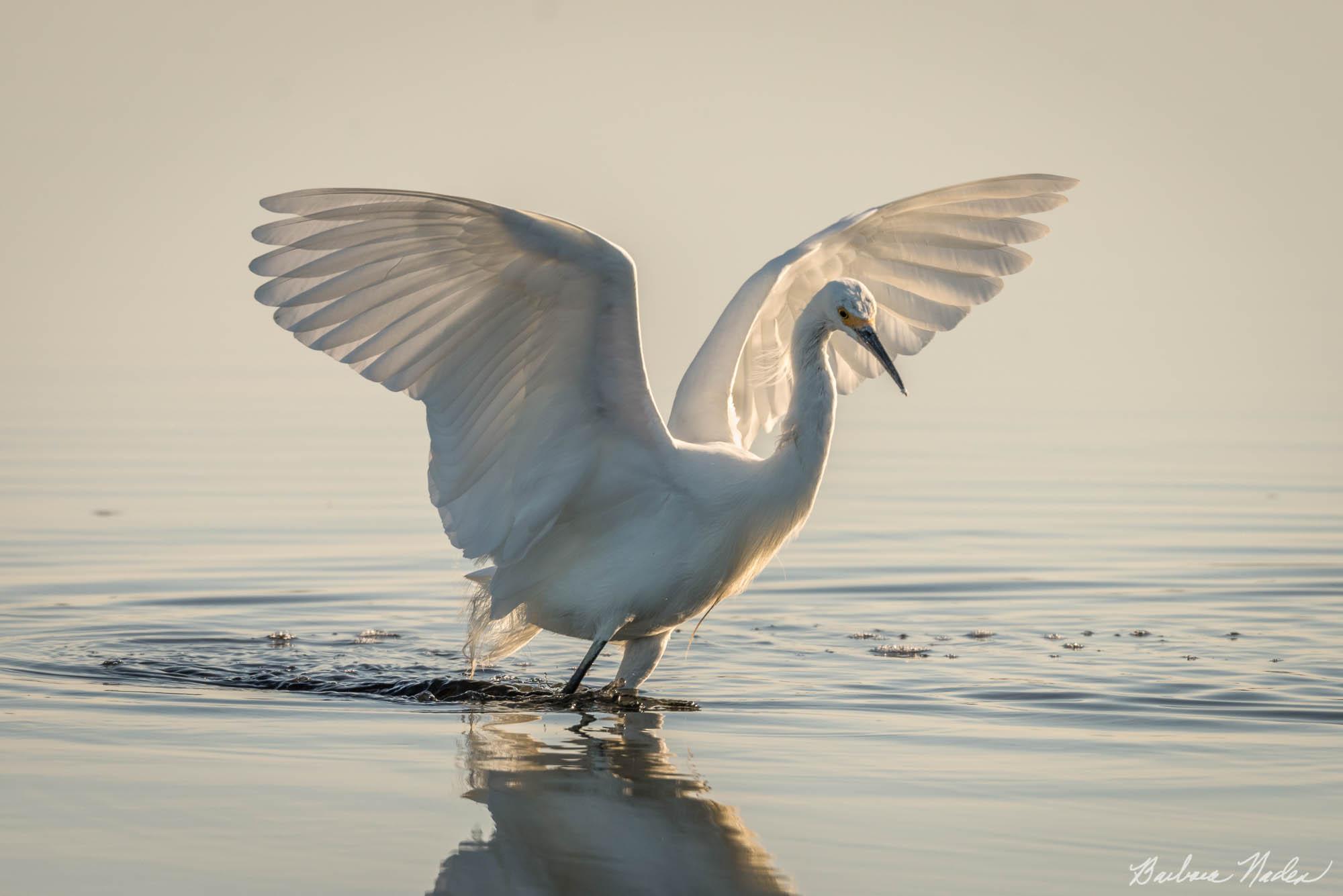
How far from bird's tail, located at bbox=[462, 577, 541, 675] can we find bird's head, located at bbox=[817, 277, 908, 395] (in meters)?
2.16

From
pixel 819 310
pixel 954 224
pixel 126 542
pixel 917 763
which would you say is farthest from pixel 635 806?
pixel 126 542

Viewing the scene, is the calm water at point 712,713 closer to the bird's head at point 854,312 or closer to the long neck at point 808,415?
the long neck at point 808,415

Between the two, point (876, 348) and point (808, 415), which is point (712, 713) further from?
point (876, 348)

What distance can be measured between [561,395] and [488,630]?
1.77m

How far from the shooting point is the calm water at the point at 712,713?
5.69 meters

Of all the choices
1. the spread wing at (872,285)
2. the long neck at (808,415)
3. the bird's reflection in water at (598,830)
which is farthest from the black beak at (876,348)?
the bird's reflection in water at (598,830)

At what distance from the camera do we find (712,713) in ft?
26.8

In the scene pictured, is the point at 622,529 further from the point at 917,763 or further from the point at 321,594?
the point at 321,594

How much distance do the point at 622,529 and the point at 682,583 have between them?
41 cm

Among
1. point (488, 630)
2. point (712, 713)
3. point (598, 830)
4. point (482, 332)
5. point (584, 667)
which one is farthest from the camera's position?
point (488, 630)
